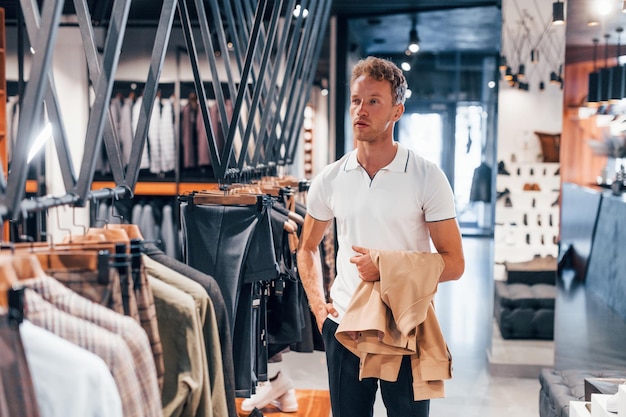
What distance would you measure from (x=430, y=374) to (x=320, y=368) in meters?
3.32

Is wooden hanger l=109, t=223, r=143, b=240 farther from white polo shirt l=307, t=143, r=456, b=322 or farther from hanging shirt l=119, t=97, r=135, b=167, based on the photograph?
hanging shirt l=119, t=97, r=135, b=167

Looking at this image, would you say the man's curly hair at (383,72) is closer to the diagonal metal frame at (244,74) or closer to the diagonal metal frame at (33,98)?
the diagonal metal frame at (244,74)

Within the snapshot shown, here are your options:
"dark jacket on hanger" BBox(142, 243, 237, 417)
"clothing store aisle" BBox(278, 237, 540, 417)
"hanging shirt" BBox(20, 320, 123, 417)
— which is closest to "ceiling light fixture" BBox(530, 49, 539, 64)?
"clothing store aisle" BBox(278, 237, 540, 417)

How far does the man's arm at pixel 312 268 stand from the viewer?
8.95 feet

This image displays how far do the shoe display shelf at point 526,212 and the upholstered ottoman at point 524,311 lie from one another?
213 mm

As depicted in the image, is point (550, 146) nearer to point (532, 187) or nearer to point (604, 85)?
point (532, 187)

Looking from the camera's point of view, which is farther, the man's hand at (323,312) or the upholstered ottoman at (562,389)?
the upholstered ottoman at (562,389)

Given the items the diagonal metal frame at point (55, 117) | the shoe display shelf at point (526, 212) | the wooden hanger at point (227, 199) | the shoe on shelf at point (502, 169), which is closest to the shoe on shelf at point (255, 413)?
the wooden hanger at point (227, 199)

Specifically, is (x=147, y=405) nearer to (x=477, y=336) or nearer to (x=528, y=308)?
(x=528, y=308)

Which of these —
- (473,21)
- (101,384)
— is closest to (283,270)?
(101,384)

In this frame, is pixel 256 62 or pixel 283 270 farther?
pixel 256 62

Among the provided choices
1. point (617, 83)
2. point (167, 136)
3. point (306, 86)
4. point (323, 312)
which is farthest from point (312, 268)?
point (617, 83)

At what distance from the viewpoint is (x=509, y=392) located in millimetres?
5305

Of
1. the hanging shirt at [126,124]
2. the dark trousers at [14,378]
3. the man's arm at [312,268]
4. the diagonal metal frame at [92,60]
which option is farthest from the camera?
the hanging shirt at [126,124]
